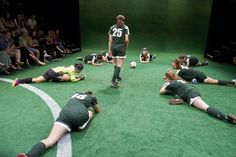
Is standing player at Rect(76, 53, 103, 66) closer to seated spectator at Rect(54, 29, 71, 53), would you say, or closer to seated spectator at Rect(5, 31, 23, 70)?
seated spectator at Rect(54, 29, 71, 53)

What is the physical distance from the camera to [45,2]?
496 inches

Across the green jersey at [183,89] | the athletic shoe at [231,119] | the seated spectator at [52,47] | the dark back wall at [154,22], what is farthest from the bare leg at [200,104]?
the dark back wall at [154,22]

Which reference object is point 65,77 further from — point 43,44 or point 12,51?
point 43,44

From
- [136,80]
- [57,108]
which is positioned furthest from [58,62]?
[57,108]

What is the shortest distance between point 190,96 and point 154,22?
365 inches

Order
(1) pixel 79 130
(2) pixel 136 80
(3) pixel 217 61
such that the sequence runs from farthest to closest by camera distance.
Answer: (3) pixel 217 61 → (2) pixel 136 80 → (1) pixel 79 130

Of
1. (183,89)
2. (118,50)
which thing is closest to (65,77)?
(118,50)

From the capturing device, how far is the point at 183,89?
5484 millimetres

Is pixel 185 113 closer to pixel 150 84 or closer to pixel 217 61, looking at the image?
→ pixel 150 84

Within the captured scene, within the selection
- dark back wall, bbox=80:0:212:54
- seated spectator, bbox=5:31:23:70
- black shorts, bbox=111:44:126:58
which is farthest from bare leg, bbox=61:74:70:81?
dark back wall, bbox=80:0:212:54

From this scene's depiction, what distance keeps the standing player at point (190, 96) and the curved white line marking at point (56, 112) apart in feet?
7.78

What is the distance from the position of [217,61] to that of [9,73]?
8261mm

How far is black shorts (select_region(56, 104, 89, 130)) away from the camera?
3.79m

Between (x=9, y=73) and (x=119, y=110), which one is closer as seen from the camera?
(x=119, y=110)
